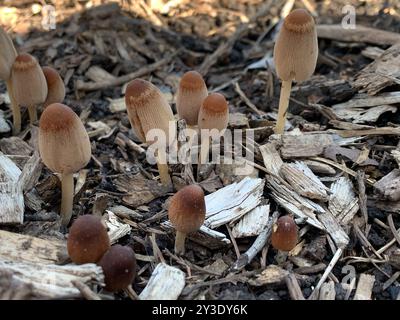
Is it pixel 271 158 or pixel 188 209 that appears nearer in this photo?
pixel 188 209

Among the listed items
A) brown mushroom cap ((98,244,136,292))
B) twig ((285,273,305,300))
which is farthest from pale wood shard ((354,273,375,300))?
brown mushroom cap ((98,244,136,292))

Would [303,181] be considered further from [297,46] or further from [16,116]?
[16,116]

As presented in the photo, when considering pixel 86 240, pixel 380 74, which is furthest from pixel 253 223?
pixel 380 74

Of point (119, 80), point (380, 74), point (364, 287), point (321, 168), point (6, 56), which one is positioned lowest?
point (364, 287)

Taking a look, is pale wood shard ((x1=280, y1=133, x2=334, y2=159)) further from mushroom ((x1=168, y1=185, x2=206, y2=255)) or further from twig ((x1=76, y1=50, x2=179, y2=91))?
twig ((x1=76, y1=50, x2=179, y2=91))

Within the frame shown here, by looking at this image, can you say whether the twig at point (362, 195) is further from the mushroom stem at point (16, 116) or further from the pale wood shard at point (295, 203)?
the mushroom stem at point (16, 116)

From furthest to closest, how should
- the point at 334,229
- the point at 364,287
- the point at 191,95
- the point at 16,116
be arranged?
the point at 16,116, the point at 191,95, the point at 334,229, the point at 364,287

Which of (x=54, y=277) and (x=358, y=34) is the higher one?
(x=358, y=34)
